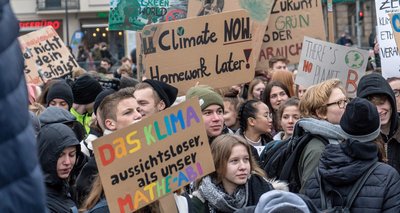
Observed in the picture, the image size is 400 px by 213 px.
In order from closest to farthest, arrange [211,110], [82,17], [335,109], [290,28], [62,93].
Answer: [335,109] < [211,110] < [62,93] < [290,28] < [82,17]

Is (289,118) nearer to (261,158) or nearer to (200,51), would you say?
(261,158)

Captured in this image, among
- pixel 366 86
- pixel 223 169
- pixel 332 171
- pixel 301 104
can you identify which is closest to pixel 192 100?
pixel 223 169

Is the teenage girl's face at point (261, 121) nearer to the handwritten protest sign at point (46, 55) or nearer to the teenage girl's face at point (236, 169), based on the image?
the teenage girl's face at point (236, 169)

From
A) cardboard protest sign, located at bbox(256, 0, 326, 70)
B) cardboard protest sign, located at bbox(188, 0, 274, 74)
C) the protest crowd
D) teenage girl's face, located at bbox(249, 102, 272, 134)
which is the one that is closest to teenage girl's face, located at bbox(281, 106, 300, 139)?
the protest crowd

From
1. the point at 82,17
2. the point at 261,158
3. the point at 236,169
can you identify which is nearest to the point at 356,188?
the point at 236,169

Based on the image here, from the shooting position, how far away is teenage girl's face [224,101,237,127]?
7230 millimetres

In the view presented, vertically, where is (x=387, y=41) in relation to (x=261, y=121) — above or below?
above

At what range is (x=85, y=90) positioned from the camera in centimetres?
833

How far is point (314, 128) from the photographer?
497cm

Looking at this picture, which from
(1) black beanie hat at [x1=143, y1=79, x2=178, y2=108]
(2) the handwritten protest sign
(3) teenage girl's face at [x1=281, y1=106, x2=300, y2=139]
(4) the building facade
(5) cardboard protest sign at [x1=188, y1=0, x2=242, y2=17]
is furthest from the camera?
(4) the building facade

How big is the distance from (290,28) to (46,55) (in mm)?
3601

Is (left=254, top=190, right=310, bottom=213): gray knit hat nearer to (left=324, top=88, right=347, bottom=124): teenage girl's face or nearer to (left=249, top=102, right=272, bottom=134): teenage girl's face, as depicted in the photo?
(left=324, top=88, right=347, bottom=124): teenage girl's face

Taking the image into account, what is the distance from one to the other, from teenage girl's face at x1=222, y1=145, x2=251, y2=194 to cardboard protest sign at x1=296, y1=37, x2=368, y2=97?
372cm

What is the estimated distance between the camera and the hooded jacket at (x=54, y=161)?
4719 millimetres
